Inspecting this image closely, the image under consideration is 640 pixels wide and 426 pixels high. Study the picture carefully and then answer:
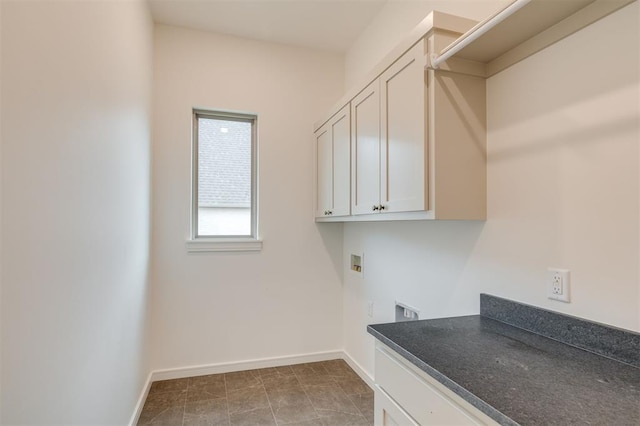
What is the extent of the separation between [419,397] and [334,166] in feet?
6.01

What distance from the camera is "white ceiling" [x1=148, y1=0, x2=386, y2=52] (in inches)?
102

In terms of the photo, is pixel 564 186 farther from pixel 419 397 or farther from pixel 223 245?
pixel 223 245

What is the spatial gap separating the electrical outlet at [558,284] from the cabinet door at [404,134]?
1.73ft

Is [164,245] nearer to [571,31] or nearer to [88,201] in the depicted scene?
[88,201]

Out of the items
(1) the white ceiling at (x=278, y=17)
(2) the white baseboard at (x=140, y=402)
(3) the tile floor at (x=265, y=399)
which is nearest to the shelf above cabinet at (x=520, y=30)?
(1) the white ceiling at (x=278, y=17)

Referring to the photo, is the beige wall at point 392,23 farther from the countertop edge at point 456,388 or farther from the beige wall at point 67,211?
the beige wall at point 67,211

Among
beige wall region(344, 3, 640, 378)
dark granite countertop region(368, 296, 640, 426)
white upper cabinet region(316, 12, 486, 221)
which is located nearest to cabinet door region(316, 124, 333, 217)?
white upper cabinet region(316, 12, 486, 221)

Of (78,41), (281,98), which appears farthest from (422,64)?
(281,98)

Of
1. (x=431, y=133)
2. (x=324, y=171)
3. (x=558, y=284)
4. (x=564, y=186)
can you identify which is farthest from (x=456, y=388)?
(x=324, y=171)

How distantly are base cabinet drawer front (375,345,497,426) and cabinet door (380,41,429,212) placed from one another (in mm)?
661

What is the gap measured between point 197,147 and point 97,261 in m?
1.78

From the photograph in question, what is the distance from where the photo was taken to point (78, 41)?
1240mm

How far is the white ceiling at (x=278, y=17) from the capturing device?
2592 mm

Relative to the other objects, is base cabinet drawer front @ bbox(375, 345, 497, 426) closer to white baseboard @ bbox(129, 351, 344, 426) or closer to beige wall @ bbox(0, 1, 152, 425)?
beige wall @ bbox(0, 1, 152, 425)
